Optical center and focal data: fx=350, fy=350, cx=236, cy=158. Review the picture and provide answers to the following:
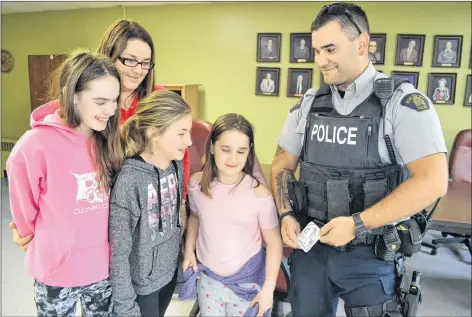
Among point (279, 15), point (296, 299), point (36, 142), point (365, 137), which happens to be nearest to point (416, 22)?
point (279, 15)

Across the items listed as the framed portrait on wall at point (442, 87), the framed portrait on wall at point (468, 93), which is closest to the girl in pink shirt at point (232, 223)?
the framed portrait on wall at point (442, 87)

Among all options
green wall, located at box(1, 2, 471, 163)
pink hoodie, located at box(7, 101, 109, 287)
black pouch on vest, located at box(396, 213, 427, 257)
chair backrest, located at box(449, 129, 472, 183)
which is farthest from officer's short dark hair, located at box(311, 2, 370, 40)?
green wall, located at box(1, 2, 471, 163)

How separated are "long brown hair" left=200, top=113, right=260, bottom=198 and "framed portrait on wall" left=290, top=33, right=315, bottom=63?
311 centimetres

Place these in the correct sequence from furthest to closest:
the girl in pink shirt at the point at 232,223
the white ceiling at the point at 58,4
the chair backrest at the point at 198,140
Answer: the white ceiling at the point at 58,4 → the chair backrest at the point at 198,140 → the girl in pink shirt at the point at 232,223

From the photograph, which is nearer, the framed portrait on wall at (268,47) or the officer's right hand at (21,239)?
the officer's right hand at (21,239)

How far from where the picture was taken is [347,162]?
1.16 m

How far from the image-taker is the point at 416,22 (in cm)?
375

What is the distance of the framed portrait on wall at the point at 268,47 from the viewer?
13.8ft

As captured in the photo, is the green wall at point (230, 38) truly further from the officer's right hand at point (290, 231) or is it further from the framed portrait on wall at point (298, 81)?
the officer's right hand at point (290, 231)

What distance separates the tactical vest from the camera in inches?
44.0

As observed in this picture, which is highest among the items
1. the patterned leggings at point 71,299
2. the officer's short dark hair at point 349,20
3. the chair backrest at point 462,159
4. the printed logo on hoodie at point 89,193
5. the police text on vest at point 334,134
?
the officer's short dark hair at point 349,20

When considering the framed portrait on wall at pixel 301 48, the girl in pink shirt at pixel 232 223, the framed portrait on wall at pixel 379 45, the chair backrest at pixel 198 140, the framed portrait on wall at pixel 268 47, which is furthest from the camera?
the framed portrait on wall at pixel 268 47

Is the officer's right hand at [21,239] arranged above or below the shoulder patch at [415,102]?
below

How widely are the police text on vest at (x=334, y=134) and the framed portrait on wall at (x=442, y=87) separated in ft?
10.6
